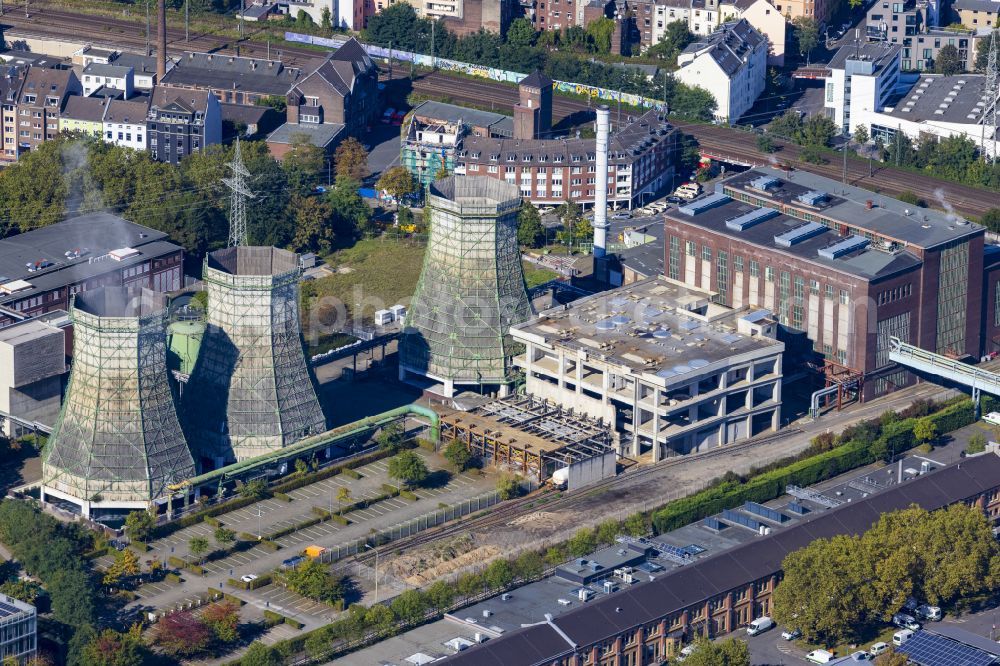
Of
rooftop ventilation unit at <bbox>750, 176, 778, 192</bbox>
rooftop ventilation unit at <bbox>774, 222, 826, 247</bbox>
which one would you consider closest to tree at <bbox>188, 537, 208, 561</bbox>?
rooftop ventilation unit at <bbox>774, 222, 826, 247</bbox>

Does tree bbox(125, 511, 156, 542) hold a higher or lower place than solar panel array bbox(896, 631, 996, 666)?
higher

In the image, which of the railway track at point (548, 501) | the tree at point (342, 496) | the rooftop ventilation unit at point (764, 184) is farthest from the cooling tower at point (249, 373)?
the rooftop ventilation unit at point (764, 184)

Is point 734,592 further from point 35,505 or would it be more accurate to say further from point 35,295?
point 35,295

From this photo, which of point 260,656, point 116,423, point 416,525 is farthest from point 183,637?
point 416,525

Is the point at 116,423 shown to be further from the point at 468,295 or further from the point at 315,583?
the point at 468,295

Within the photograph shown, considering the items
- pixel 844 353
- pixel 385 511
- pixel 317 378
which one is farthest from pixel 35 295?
pixel 844 353

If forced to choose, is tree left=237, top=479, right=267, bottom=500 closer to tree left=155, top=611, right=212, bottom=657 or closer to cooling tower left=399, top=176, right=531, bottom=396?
tree left=155, top=611, right=212, bottom=657
